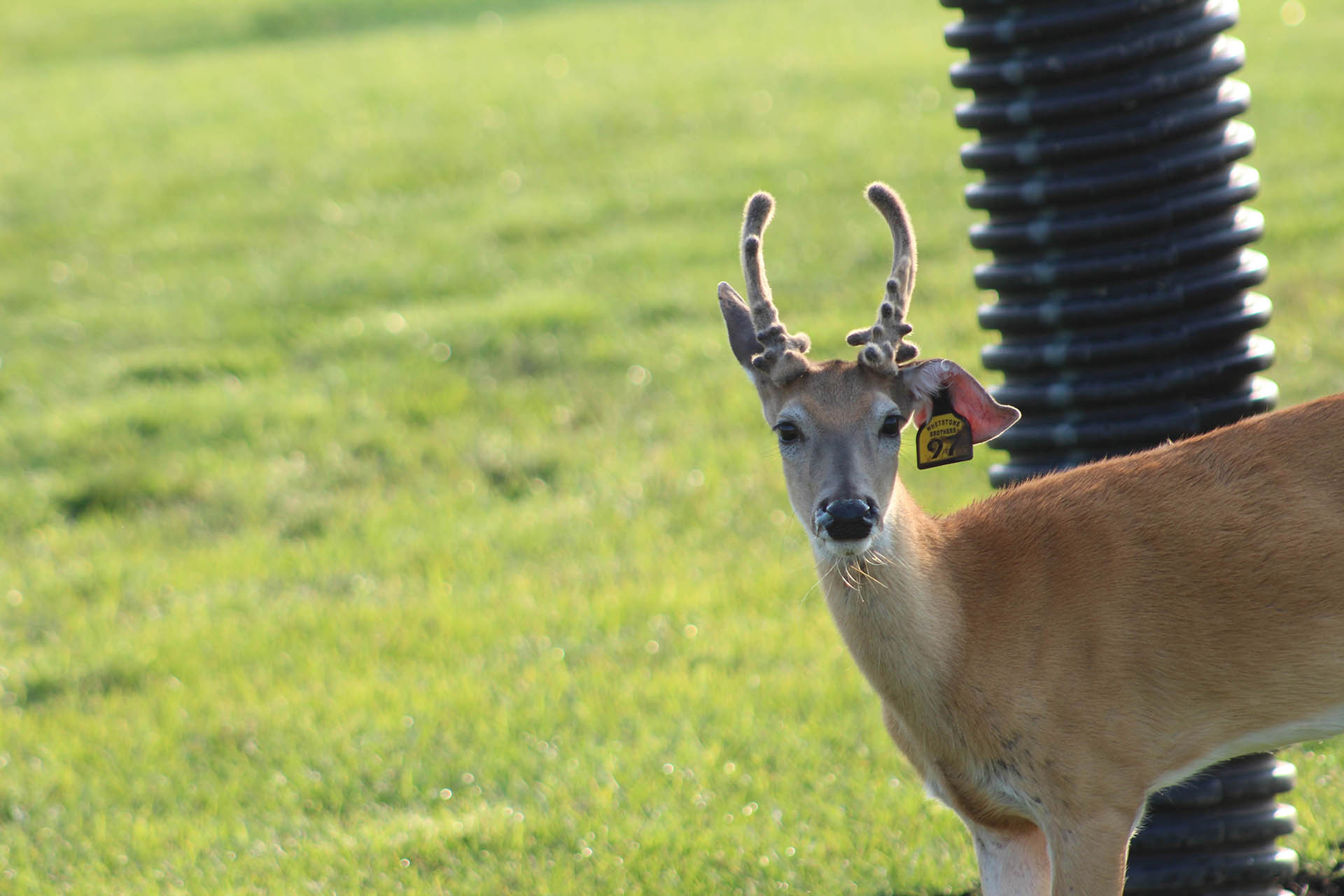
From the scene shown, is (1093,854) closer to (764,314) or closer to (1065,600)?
(1065,600)

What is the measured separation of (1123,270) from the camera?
4227 millimetres

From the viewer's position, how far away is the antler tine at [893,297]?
153 inches

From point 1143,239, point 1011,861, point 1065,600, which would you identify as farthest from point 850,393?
point 1011,861

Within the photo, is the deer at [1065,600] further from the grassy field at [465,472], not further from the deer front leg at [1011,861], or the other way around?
the grassy field at [465,472]

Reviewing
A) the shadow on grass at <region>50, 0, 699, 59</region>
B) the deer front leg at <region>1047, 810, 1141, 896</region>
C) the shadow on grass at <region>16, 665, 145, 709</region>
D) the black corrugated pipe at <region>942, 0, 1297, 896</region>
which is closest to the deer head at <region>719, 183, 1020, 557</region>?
the black corrugated pipe at <region>942, 0, 1297, 896</region>

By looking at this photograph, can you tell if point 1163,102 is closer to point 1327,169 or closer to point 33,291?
point 1327,169

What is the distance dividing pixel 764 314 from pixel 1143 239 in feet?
3.43

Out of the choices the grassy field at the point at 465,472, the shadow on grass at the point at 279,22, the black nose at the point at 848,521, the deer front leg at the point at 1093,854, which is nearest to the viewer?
the deer front leg at the point at 1093,854

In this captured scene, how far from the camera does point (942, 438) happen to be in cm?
398

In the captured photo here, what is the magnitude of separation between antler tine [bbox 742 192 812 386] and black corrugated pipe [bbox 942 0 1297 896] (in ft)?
2.27

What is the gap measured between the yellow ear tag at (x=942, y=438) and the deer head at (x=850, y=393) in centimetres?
2

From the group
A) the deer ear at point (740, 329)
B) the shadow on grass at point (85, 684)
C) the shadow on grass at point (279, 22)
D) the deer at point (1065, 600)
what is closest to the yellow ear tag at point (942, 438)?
the deer at point (1065, 600)

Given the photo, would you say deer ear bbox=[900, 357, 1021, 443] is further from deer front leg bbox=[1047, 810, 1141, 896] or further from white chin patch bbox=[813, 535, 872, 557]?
deer front leg bbox=[1047, 810, 1141, 896]

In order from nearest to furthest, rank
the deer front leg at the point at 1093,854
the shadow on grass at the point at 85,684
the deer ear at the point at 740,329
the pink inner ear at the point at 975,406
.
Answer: the deer front leg at the point at 1093,854
the pink inner ear at the point at 975,406
the deer ear at the point at 740,329
the shadow on grass at the point at 85,684
